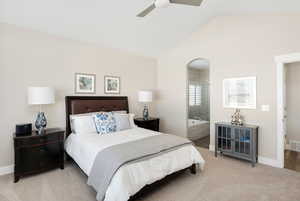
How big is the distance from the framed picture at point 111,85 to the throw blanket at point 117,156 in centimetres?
207

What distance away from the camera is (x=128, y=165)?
6.77ft

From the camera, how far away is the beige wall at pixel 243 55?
10.7 feet

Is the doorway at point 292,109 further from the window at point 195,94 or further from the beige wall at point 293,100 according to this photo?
the window at point 195,94

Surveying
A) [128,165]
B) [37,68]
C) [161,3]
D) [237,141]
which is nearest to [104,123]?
[128,165]

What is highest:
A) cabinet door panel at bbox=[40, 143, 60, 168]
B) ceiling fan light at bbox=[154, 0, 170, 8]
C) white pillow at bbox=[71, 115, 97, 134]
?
ceiling fan light at bbox=[154, 0, 170, 8]

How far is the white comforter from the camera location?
6.35 ft

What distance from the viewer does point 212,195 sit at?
2.34 m

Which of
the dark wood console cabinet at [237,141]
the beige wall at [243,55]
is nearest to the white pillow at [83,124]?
the beige wall at [243,55]

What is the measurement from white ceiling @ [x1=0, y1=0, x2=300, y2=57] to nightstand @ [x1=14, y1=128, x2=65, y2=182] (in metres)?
2.08

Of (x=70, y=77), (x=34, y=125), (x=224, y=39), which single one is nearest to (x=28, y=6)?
(x=70, y=77)

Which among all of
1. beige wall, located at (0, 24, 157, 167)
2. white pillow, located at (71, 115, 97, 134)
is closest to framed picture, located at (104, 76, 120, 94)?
beige wall, located at (0, 24, 157, 167)

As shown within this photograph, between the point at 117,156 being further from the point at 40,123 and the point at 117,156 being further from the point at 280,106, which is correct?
the point at 280,106

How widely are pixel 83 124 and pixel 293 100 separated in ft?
16.8

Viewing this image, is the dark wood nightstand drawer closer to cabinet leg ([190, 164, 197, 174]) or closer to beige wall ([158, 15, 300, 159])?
cabinet leg ([190, 164, 197, 174])
